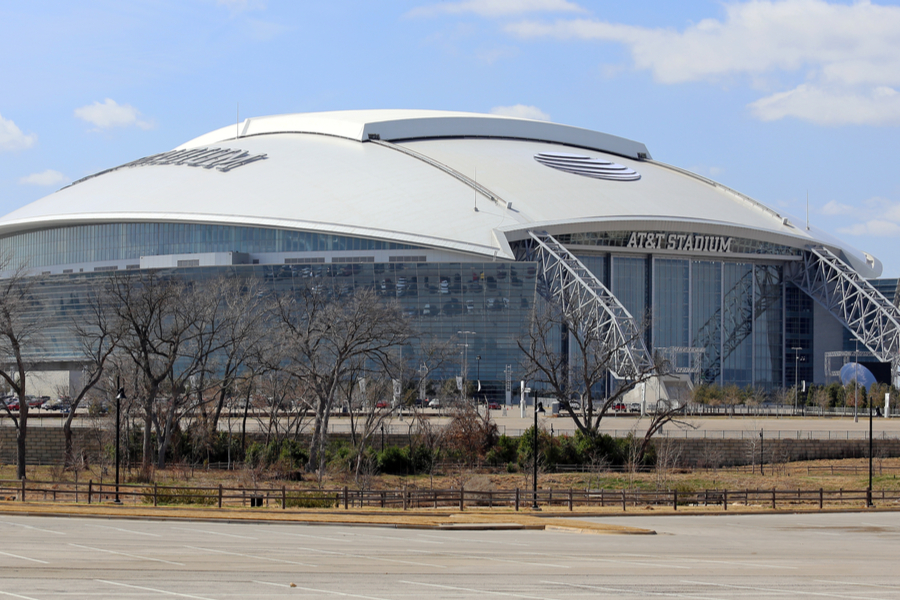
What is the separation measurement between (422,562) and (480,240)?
225 ft

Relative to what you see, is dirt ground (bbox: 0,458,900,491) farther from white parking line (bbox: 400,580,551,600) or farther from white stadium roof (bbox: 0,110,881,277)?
white stadium roof (bbox: 0,110,881,277)

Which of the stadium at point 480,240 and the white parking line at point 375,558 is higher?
the stadium at point 480,240

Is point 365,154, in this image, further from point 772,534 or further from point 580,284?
point 772,534

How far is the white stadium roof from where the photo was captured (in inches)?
3620

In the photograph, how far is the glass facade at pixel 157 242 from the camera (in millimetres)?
92000

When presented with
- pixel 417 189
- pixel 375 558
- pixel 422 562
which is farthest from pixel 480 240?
pixel 422 562

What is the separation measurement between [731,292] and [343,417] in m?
45.8

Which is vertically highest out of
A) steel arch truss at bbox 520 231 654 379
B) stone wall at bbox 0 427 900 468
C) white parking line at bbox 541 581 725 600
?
steel arch truss at bbox 520 231 654 379

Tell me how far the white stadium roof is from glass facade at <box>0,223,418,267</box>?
4.58 feet

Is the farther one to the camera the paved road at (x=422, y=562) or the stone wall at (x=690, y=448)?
the stone wall at (x=690, y=448)

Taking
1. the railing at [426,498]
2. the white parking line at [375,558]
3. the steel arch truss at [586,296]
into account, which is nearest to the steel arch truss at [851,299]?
the steel arch truss at [586,296]

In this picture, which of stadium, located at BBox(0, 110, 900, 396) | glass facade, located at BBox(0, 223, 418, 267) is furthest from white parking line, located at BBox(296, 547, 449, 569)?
glass facade, located at BBox(0, 223, 418, 267)

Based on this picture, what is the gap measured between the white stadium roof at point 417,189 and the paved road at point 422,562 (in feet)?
199

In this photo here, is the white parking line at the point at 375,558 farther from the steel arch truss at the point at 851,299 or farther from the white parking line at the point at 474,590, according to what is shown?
the steel arch truss at the point at 851,299
